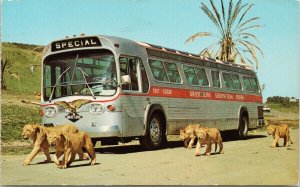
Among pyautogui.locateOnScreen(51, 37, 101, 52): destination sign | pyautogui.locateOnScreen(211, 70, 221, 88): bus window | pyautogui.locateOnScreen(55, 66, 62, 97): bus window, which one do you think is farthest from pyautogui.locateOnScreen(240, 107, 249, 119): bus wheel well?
pyautogui.locateOnScreen(55, 66, 62, 97): bus window

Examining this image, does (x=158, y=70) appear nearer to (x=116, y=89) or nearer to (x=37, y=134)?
(x=116, y=89)

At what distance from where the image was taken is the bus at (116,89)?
1202 cm

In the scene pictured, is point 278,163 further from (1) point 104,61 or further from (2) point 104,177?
(1) point 104,61

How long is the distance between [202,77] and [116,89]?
521cm

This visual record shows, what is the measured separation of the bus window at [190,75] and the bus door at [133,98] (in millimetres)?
2577

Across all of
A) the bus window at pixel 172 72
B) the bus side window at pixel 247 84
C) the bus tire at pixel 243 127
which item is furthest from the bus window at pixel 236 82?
the bus window at pixel 172 72

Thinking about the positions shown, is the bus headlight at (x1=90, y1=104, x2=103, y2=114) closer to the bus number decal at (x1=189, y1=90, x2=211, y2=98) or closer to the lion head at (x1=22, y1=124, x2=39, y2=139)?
the lion head at (x1=22, y1=124, x2=39, y2=139)

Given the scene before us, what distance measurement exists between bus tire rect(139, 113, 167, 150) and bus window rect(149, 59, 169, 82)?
100 cm

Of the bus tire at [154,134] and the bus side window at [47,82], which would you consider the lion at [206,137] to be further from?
the bus side window at [47,82]

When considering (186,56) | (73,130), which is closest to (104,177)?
(73,130)

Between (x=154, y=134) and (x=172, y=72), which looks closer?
(x=154, y=134)

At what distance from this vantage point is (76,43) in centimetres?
1243

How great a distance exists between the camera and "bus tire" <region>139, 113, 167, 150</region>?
13328mm

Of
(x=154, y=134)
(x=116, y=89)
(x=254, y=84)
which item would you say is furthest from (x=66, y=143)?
(x=254, y=84)
